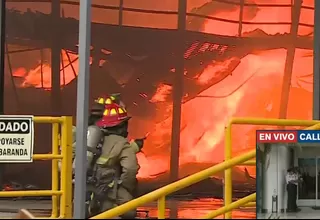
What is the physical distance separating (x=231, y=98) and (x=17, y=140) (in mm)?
4553

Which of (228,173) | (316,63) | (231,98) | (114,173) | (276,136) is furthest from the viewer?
(231,98)

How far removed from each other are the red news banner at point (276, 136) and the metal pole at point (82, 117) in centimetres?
190

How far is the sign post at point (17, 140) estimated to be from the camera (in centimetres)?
717

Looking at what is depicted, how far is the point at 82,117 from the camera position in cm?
714

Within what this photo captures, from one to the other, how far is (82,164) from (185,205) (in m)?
3.32

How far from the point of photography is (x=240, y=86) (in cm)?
1089

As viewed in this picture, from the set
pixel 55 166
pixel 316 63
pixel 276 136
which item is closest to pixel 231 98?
pixel 316 63

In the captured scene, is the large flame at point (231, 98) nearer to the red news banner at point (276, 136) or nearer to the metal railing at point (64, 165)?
the metal railing at point (64, 165)

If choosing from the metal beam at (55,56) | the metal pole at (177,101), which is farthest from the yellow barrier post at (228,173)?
the metal beam at (55,56)

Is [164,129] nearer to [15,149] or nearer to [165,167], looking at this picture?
[165,167]

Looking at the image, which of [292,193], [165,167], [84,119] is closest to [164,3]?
[165,167]

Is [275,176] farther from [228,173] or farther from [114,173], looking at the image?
[114,173]

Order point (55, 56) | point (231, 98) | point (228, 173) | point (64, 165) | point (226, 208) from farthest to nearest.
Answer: point (231, 98), point (55, 56), point (64, 165), point (228, 173), point (226, 208)

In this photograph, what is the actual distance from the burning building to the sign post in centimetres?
342
